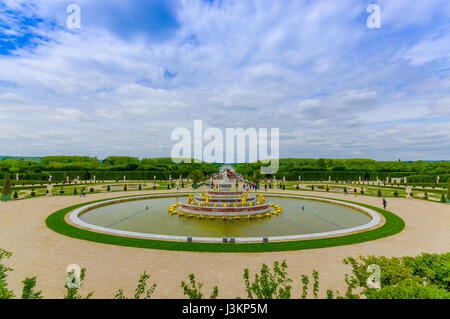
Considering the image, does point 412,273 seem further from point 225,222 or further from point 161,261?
point 225,222

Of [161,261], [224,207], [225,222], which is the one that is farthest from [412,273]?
[224,207]

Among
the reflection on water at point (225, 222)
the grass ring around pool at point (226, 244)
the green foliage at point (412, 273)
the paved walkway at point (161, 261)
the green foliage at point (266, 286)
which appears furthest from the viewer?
the reflection on water at point (225, 222)

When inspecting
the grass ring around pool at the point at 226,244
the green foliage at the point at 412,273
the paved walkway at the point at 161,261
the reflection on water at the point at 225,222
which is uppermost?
the green foliage at the point at 412,273

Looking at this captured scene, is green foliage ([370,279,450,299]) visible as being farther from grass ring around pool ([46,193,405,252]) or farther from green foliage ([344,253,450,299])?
grass ring around pool ([46,193,405,252])

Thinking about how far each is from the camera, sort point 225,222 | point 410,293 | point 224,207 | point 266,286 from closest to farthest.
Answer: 1. point 410,293
2. point 266,286
3. point 225,222
4. point 224,207

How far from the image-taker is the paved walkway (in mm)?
8523

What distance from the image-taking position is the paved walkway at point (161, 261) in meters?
8.52

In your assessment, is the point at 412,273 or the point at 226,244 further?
the point at 226,244

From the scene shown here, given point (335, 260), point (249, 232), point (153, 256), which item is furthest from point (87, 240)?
point (335, 260)

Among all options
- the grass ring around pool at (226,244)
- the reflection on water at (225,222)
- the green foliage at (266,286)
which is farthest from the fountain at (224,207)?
the green foliage at (266,286)

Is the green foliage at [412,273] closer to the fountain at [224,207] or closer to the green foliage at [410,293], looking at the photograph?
the green foliage at [410,293]

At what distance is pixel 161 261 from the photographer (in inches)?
422
